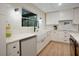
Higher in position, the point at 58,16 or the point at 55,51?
the point at 58,16

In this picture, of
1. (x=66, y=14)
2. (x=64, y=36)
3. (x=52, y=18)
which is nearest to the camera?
(x=64, y=36)

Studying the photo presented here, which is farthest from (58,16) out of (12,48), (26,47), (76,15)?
(12,48)

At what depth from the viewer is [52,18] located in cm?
489

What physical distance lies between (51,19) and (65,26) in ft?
2.95

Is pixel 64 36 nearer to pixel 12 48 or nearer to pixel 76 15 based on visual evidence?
pixel 76 15

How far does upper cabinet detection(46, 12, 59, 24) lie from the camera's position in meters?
4.77

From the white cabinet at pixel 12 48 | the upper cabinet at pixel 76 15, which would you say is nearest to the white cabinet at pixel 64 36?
the upper cabinet at pixel 76 15

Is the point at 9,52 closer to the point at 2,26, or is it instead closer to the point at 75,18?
the point at 2,26

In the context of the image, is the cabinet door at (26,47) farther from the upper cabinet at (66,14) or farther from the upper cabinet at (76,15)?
the upper cabinet at (66,14)

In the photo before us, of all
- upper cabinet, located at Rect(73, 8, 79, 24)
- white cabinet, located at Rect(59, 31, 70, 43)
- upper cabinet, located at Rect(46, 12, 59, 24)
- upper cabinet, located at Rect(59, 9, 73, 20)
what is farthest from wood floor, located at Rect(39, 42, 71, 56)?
upper cabinet, located at Rect(46, 12, 59, 24)

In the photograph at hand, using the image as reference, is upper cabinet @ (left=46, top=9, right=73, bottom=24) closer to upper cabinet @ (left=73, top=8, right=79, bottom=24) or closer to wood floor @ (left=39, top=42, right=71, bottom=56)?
upper cabinet @ (left=73, top=8, right=79, bottom=24)

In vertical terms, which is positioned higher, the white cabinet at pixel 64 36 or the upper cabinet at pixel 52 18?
the upper cabinet at pixel 52 18

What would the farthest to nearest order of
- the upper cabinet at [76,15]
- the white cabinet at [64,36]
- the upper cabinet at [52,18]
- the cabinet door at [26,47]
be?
1. the upper cabinet at [52,18]
2. the white cabinet at [64,36]
3. the upper cabinet at [76,15]
4. the cabinet door at [26,47]

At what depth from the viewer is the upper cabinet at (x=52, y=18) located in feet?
15.6
